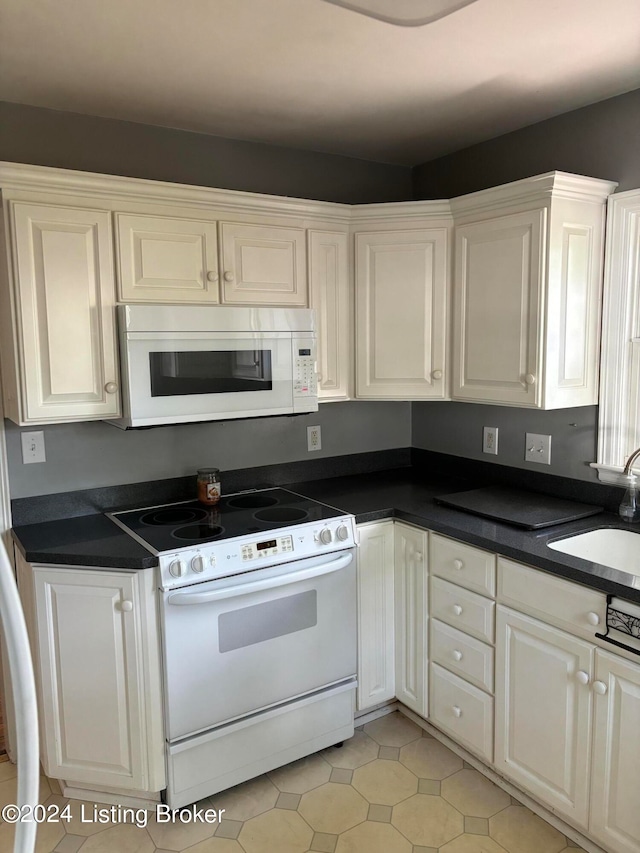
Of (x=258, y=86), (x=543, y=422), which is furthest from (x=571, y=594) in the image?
(x=258, y=86)

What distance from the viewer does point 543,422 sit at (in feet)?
8.64

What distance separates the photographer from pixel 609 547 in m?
2.22

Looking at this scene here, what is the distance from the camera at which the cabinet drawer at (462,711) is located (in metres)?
2.22

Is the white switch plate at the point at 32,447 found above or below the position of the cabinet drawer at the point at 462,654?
above

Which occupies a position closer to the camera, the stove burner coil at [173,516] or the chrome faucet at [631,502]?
the chrome faucet at [631,502]

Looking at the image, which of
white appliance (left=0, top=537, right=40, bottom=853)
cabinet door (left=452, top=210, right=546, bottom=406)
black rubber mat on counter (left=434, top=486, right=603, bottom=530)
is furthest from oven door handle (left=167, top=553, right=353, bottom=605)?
white appliance (left=0, top=537, right=40, bottom=853)

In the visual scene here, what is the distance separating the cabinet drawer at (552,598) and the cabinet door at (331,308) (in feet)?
3.44

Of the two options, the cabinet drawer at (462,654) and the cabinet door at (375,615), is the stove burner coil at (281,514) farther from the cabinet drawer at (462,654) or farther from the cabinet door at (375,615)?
the cabinet drawer at (462,654)

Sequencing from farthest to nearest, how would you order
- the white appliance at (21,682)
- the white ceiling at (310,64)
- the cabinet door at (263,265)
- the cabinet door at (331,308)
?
the cabinet door at (331,308) → the cabinet door at (263,265) → the white ceiling at (310,64) → the white appliance at (21,682)

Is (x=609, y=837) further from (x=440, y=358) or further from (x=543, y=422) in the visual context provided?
(x=440, y=358)

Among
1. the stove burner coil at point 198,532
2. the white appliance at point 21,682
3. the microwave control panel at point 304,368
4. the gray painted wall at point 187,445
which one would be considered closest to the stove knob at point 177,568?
the stove burner coil at point 198,532

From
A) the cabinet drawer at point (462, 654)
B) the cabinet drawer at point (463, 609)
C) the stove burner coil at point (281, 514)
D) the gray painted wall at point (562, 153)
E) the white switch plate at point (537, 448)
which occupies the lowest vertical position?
the cabinet drawer at point (462, 654)

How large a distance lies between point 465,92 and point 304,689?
7.30 feet

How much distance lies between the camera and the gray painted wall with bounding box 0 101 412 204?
2.30 meters
